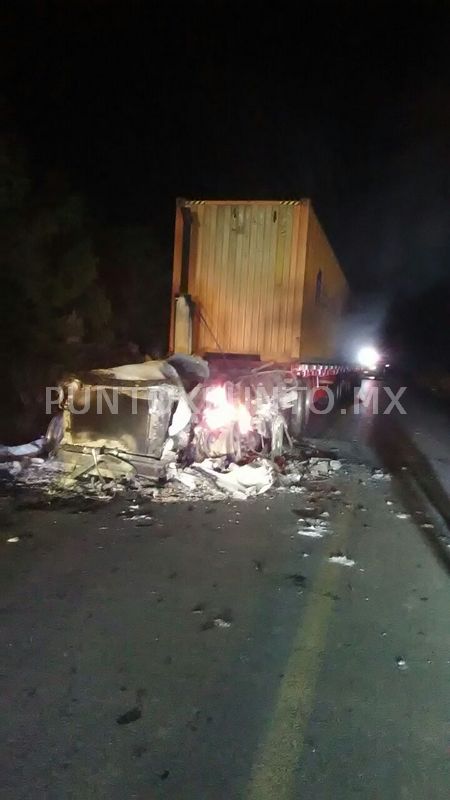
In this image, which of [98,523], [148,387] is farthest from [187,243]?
[98,523]

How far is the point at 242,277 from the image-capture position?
1152 centimetres

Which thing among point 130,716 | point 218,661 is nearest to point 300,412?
point 218,661

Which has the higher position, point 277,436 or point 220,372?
point 220,372

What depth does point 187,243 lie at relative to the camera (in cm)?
1164

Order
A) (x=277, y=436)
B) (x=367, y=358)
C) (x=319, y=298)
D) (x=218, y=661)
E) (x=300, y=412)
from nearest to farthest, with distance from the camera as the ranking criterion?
(x=218, y=661) < (x=277, y=436) < (x=300, y=412) < (x=319, y=298) < (x=367, y=358)

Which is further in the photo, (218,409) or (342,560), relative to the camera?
(218,409)

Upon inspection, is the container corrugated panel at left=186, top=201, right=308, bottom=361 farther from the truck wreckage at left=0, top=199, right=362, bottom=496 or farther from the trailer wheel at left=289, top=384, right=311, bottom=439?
the trailer wheel at left=289, top=384, right=311, bottom=439

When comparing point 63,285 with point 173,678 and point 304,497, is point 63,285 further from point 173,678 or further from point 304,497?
point 173,678

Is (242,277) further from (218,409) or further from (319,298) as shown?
(218,409)

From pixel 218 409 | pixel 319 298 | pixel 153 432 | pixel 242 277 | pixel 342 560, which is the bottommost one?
pixel 342 560

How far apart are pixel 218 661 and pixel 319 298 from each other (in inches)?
437

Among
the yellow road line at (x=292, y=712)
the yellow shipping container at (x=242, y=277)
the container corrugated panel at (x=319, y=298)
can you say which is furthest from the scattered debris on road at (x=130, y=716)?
the container corrugated panel at (x=319, y=298)

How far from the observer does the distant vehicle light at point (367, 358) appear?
29094mm

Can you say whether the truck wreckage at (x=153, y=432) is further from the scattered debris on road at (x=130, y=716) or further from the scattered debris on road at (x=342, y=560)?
the scattered debris on road at (x=130, y=716)
